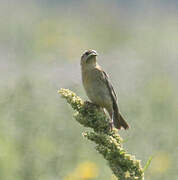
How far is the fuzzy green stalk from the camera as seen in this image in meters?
5.56

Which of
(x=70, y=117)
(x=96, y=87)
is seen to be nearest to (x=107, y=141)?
(x=96, y=87)

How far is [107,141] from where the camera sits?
5.76 metres

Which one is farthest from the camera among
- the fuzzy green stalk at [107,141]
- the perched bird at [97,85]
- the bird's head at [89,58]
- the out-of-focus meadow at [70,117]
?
the out-of-focus meadow at [70,117]

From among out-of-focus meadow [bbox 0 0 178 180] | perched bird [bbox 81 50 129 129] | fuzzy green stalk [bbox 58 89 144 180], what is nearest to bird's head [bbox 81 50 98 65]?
perched bird [bbox 81 50 129 129]

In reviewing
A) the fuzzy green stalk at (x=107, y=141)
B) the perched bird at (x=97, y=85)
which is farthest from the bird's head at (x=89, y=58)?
the fuzzy green stalk at (x=107, y=141)

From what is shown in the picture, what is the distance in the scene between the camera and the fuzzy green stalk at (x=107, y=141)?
18.2 ft

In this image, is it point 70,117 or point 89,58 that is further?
point 70,117

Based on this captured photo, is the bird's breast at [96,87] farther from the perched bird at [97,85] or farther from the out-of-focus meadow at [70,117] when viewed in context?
the out-of-focus meadow at [70,117]

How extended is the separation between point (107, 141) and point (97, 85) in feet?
8.39

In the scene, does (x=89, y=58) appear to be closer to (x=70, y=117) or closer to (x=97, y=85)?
(x=97, y=85)

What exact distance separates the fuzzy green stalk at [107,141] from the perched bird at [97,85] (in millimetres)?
1693

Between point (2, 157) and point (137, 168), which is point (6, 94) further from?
point (137, 168)

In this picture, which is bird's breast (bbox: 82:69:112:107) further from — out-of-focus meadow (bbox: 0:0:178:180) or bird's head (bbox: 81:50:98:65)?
out-of-focus meadow (bbox: 0:0:178:180)

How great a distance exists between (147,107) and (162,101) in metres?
0.37
